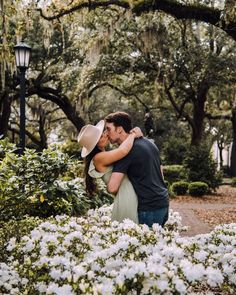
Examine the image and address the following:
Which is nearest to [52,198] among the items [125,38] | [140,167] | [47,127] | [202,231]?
[140,167]

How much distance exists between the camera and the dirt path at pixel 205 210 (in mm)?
9542

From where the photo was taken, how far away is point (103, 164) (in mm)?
3473

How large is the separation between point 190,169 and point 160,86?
3999 millimetres

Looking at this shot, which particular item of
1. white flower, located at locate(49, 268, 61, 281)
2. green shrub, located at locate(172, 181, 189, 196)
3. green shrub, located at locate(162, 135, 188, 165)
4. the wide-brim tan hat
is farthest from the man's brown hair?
green shrub, located at locate(162, 135, 188, 165)

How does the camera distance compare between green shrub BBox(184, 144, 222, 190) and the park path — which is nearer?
the park path

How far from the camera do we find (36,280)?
2.59m

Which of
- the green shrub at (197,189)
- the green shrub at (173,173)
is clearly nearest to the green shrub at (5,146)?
the green shrub at (197,189)

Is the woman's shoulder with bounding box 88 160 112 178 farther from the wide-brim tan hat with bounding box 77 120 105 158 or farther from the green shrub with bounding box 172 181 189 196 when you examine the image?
the green shrub with bounding box 172 181 189 196

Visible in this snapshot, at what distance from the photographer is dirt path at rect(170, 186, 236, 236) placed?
376 inches

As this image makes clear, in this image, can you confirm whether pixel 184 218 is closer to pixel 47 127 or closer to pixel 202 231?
pixel 202 231

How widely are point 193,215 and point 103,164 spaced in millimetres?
8278

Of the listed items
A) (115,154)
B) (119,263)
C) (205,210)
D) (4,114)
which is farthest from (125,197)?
(4,114)

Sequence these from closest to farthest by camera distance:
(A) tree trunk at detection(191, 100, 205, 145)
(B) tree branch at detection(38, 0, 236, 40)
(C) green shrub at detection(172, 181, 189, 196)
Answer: (B) tree branch at detection(38, 0, 236, 40) < (C) green shrub at detection(172, 181, 189, 196) < (A) tree trunk at detection(191, 100, 205, 145)

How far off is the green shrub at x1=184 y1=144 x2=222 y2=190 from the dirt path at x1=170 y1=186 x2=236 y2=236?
0.63 metres
